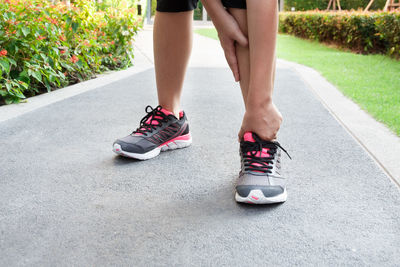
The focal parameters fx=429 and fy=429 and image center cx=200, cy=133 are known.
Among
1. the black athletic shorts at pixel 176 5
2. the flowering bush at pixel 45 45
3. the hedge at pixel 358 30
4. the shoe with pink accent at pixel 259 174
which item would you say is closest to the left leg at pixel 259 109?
the shoe with pink accent at pixel 259 174

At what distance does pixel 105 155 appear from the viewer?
1811 millimetres

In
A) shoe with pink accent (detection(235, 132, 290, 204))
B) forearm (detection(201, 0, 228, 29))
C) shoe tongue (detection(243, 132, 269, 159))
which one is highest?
forearm (detection(201, 0, 228, 29))

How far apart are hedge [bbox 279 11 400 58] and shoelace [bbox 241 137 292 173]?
4876mm

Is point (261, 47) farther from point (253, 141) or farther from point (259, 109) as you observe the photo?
point (253, 141)

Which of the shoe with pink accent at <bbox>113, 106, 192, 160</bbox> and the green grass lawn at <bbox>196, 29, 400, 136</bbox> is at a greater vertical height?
the shoe with pink accent at <bbox>113, 106, 192, 160</bbox>

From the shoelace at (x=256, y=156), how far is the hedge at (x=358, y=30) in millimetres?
4876

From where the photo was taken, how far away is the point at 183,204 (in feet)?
4.44

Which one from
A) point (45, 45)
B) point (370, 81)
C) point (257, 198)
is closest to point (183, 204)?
point (257, 198)

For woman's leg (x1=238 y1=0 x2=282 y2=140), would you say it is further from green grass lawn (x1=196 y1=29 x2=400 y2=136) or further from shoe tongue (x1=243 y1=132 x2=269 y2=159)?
green grass lawn (x1=196 y1=29 x2=400 y2=136)

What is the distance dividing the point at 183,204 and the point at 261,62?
0.51 metres

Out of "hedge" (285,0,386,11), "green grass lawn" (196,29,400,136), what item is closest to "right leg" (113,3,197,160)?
"green grass lawn" (196,29,400,136)

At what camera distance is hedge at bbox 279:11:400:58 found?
588 cm

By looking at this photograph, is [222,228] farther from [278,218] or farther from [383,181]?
[383,181]

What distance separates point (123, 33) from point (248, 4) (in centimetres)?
332
